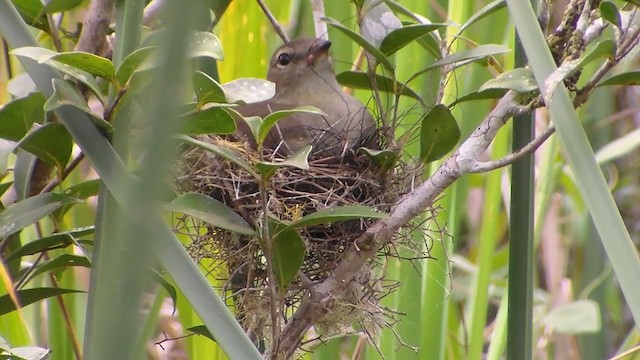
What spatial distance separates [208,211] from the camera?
103cm

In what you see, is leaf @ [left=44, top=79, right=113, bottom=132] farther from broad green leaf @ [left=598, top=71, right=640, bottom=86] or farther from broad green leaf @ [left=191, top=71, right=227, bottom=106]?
broad green leaf @ [left=598, top=71, right=640, bottom=86]

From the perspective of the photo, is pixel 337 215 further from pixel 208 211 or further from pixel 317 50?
pixel 317 50

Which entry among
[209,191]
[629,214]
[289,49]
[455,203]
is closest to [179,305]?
[209,191]

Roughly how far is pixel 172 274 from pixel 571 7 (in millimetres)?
575

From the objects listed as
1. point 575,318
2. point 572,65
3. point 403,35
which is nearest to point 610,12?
point 572,65

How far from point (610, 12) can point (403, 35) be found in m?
0.27

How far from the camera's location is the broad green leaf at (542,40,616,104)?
946 millimetres

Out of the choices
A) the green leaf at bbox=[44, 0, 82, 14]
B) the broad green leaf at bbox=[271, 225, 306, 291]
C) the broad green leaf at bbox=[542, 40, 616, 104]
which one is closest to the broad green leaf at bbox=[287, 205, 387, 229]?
the broad green leaf at bbox=[271, 225, 306, 291]

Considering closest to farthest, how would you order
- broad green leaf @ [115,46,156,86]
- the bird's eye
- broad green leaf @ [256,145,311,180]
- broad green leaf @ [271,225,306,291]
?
broad green leaf @ [115,46,156,86]
broad green leaf @ [256,145,311,180]
broad green leaf @ [271,225,306,291]
the bird's eye

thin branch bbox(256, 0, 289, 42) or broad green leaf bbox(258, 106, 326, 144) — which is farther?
thin branch bbox(256, 0, 289, 42)

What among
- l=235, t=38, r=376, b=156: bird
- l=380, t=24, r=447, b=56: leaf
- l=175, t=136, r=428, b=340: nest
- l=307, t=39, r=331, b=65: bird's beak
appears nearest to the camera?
l=380, t=24, r=447, b=56: leaf

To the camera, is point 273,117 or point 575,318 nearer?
point 273,117

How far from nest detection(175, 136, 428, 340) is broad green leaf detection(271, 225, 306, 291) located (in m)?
0.15

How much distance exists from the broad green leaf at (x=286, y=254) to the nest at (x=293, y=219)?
152 millimetres
